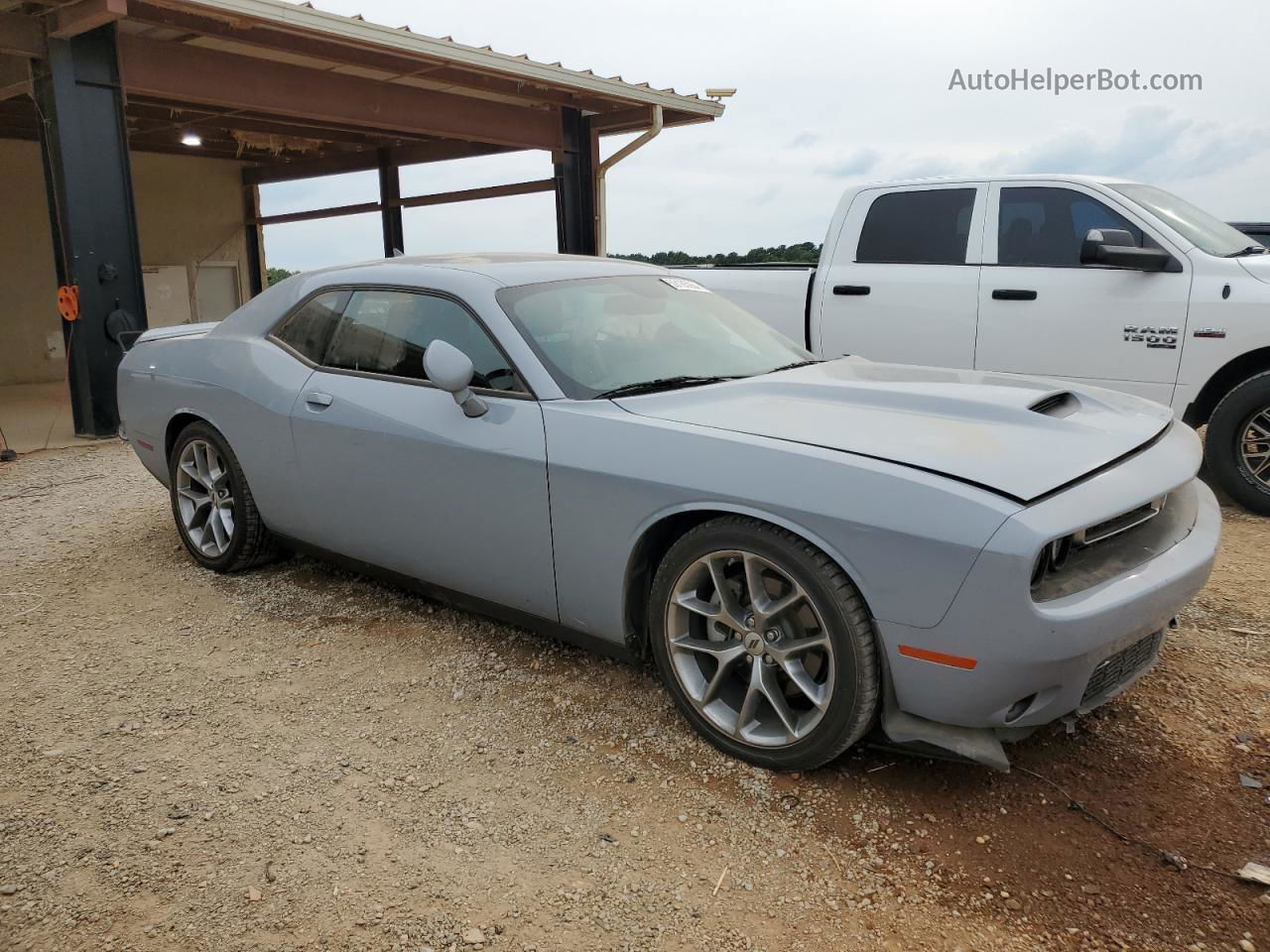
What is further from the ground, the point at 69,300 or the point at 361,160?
the point at 361,160

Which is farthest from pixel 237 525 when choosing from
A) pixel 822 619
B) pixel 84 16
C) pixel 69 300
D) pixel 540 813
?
pixel 84 16

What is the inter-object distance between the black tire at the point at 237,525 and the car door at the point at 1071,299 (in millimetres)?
4336

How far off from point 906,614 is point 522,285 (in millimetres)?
1998

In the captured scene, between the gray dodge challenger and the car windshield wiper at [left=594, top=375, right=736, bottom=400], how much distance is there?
0.4 inches

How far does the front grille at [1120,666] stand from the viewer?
2.71m

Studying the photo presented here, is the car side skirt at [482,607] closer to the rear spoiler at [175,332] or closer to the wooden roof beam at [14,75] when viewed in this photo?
the rear spoiler at [175,332]

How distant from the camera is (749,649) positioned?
9.52 ft

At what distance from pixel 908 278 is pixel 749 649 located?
423 cm

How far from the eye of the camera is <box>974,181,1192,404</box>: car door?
5.74 meters

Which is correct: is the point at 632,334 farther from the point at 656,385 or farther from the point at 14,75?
the point at 14,75

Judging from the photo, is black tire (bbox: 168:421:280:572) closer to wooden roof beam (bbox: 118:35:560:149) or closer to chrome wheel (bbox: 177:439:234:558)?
chrome wheel (bbox: 177:439:234:558)

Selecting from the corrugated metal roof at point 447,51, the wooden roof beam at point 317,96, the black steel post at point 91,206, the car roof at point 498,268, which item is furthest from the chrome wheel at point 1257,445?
the wooden roof beam at point 317,96

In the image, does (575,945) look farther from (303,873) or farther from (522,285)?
(522,285)

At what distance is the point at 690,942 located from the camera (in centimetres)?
227
